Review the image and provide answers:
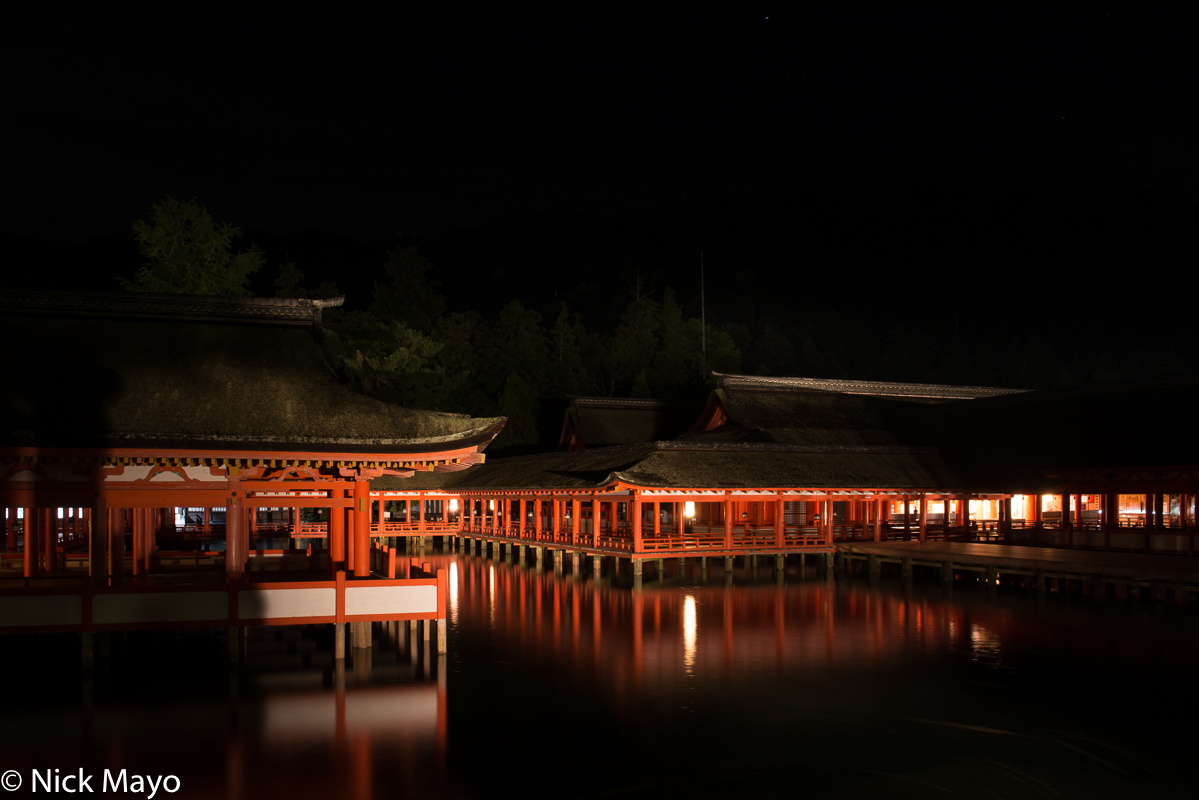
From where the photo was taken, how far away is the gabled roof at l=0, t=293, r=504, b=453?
56.6ft

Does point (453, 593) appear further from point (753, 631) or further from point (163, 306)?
point (163, 306)

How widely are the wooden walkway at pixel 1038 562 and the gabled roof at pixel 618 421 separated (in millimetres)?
18739

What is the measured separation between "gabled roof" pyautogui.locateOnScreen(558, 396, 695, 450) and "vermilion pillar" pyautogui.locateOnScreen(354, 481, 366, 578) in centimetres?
3246

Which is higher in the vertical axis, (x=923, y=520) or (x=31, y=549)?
(x=31, y=549)

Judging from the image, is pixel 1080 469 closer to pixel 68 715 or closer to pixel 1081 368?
pixel 68 715

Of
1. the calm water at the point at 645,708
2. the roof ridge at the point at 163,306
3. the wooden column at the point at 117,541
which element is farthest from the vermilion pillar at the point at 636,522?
the wooden column at the point at 117,541

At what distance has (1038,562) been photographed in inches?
1128

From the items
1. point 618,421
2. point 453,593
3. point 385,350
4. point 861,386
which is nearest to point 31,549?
point 453,593

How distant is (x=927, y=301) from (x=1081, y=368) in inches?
1613

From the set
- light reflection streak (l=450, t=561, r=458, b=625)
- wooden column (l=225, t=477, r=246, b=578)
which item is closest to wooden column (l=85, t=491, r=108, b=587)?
wooden column (l=225, t=477, r=246, b=578)

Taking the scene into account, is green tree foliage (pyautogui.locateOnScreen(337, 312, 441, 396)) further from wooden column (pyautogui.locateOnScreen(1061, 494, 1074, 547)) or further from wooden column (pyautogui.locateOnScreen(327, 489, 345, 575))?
wooden column (pyautogui.locateOnScreen(1061, 494, 1074, 547))

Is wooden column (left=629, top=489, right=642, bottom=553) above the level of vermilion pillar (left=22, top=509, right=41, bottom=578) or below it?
below

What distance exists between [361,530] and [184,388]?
4297mm

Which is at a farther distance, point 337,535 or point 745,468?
point 745,468
